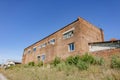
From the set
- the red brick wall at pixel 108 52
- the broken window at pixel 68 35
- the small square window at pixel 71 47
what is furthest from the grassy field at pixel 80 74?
the broken window at pixel 68 35

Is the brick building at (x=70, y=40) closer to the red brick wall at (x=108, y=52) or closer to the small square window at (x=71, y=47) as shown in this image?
the small square window at (x=71, y=47)

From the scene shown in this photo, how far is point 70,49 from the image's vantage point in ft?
75.2

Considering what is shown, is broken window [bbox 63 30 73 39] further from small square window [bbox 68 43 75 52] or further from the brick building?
small square window [bbox 68 43 75 52]

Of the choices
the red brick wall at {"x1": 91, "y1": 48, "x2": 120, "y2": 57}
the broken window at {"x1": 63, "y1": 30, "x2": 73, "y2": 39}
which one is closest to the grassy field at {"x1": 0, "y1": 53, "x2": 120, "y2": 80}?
the red brick wall at {"x1": 91, "y1": 48, "x2": 120, "y2": 57}

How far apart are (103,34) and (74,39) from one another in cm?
905

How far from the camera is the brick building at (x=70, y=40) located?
21583mm

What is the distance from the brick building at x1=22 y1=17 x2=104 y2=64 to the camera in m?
21.6

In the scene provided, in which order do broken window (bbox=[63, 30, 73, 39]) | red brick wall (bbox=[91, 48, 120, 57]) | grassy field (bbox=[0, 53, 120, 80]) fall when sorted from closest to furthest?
1. grassy field (bbox=[0, 53, 120, 80])
2. red brick wall (bbox=[91, 48, 120, 57])
3. broken window (bbox=[63, 30, 73, 39])

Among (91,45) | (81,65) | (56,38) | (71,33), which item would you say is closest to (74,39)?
(71,33)

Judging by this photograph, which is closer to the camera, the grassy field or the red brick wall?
the grassy field

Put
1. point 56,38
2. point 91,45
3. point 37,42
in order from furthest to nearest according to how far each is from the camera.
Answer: point 37,42 → point 56,38 → point 91,45

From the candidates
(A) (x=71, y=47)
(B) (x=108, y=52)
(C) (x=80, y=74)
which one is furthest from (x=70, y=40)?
(C) (x=80, y=74)

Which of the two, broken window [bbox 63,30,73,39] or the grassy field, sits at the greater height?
broken window [bbox 63,30,73,39]

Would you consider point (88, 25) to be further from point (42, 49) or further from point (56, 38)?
point (42, 49)
